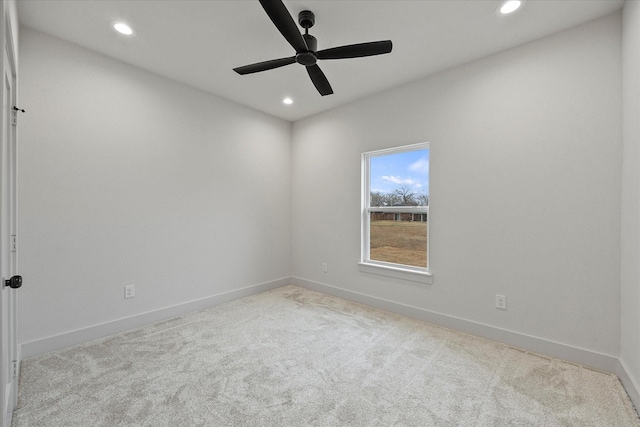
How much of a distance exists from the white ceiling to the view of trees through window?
3.10 feet

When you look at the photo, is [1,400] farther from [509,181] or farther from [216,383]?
[509,181]

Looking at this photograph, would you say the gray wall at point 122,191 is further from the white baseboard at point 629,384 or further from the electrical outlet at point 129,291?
the white baseboard at point 629,384

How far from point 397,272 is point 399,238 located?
0.42 meters

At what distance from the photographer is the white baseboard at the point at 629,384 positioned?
6.05 ft

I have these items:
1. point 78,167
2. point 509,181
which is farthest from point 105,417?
point 509,181

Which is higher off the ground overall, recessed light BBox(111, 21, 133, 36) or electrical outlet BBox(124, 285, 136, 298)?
recessed light BBox(111, 21, 133, 36)

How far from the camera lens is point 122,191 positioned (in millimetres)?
→ 2949

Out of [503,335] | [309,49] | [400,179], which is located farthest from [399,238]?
[309,49]

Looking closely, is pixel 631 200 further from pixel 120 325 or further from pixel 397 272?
pixel 120 325

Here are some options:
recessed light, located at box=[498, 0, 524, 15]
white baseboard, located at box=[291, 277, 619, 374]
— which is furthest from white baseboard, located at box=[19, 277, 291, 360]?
recessed light, located at box=[498, 0, 524, 15]

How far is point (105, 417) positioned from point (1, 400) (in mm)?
687

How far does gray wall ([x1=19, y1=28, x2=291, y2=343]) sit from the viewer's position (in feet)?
8.14

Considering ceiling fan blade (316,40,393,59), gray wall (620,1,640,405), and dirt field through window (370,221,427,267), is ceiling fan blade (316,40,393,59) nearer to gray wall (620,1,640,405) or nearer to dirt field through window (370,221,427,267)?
gray wall (620,1,640,405)

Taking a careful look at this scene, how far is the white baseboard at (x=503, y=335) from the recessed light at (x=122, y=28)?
11.6ft
